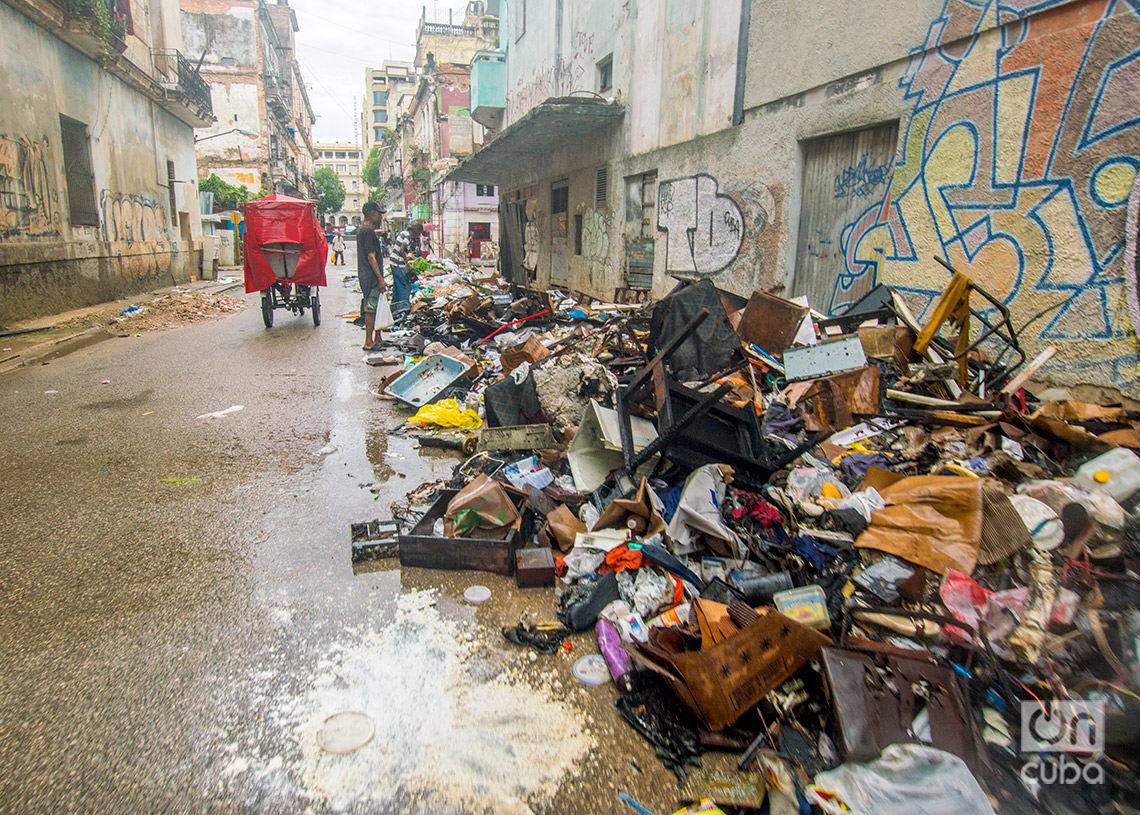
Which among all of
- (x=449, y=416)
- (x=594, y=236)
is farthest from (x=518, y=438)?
(x=594, y=236)

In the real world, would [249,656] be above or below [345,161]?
below

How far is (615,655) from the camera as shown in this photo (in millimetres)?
2553

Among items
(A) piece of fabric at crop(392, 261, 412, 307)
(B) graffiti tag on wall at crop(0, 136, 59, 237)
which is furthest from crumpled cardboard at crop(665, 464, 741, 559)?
(B) graffiti tag on wall at crop(0, 136, 59, 237)

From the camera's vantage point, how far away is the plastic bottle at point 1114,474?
2916 millimetres

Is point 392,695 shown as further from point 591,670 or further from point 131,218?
point 131,218

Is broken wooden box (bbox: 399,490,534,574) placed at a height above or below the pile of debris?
below

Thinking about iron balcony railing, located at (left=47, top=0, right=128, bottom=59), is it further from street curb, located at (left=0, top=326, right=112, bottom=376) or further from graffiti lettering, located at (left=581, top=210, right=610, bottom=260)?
graffiti lettering, located at (left=581, top=210, right=610, bottom=260)

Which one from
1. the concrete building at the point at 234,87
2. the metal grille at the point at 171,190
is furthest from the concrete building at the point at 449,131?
the metal grille at the point at 171,190

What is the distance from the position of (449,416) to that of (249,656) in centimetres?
332

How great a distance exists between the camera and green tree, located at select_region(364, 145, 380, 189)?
79875 mm

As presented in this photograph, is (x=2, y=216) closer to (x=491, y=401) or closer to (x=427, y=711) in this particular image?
(x=491, y=401)

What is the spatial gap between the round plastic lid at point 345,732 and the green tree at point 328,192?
69526 mm

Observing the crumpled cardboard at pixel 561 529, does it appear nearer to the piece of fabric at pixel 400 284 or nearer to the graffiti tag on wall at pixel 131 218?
the piece of fabric at pixel 400 284

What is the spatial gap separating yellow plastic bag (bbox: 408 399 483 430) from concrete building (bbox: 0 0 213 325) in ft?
28.4
